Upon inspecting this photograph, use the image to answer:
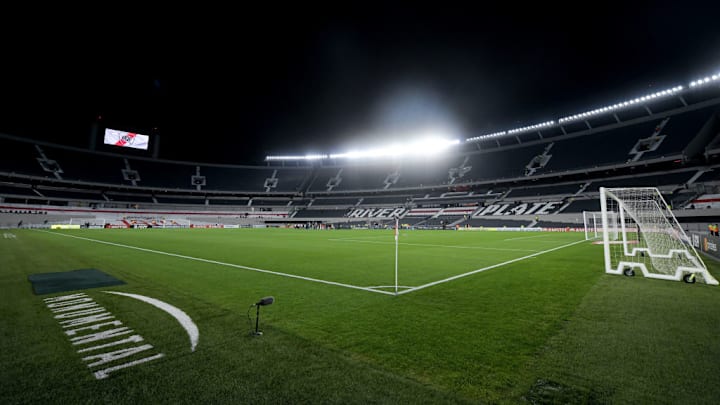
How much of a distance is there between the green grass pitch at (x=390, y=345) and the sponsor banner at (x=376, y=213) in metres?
51.1

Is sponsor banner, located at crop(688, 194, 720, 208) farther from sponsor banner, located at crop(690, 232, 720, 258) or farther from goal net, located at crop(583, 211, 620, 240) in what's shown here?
sponsor banner, located at crop(690, 232, 720, 258)

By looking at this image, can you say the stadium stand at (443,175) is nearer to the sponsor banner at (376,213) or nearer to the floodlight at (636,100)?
the sponsor banner at (376,213)

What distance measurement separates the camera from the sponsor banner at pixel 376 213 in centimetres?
5769

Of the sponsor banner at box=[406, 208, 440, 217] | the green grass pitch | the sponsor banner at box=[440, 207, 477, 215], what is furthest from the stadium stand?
the green grass pitch

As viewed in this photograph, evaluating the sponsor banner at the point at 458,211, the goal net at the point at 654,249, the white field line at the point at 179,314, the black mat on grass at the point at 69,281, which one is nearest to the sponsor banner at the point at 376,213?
the sponsor banner at the point at 458,211

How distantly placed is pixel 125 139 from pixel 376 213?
51.3 m

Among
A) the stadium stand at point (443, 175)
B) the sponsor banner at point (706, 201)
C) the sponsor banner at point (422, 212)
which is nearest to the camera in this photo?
the sponsor banner at point (706, 201)

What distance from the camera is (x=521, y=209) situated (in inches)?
1756

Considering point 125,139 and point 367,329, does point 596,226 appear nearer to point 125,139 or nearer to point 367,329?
point 367,329

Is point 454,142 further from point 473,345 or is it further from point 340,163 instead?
point 473,345

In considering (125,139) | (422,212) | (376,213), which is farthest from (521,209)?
(125,139)

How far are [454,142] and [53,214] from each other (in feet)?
233

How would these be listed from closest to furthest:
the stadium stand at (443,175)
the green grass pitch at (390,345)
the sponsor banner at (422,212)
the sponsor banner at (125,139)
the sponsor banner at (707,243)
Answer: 1. the green grass pitch at (390,345)
2. the sponsor banner at (707,243)
3. the stadium stand at (443,175)
4. the sponsor banner at (125,139)
5. the sponsor banner at (422,212)

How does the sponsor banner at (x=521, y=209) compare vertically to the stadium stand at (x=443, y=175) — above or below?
below
